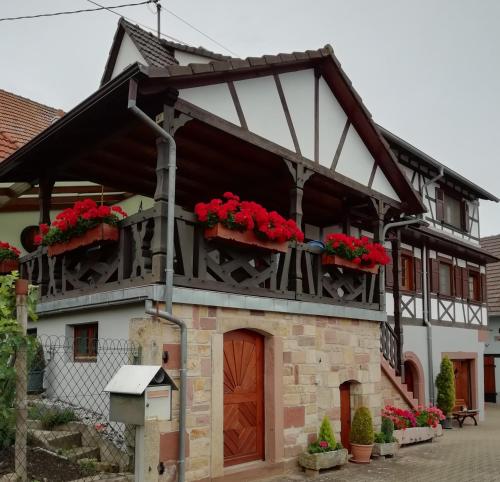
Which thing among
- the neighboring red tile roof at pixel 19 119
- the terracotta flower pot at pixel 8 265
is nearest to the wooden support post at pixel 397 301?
the terracotta flower pot at pixel 8 265

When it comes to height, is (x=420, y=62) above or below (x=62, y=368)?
above

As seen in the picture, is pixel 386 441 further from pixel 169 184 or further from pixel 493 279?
pixel 493 279

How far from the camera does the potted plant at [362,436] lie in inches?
369

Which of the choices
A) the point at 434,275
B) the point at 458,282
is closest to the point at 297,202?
the point at 434,275

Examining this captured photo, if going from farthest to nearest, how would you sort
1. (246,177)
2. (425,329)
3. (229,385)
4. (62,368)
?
(425,329), (246,177), (62,368), (229,385)

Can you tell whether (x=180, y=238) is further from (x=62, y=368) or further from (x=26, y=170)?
(x=26, y=170)

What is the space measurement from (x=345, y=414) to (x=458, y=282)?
9.43m

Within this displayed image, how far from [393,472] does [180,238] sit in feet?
15.3

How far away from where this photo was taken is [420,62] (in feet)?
34.6

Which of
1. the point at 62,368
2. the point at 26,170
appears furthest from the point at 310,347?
the point at 26,170

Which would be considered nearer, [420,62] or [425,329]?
[420,62]

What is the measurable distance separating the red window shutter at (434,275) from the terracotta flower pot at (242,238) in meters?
9.38

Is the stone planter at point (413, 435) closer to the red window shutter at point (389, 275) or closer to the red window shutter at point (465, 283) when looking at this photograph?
the red window shutter at point (389, 275)

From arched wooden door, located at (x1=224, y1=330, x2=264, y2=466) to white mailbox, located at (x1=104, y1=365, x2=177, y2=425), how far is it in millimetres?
2346
